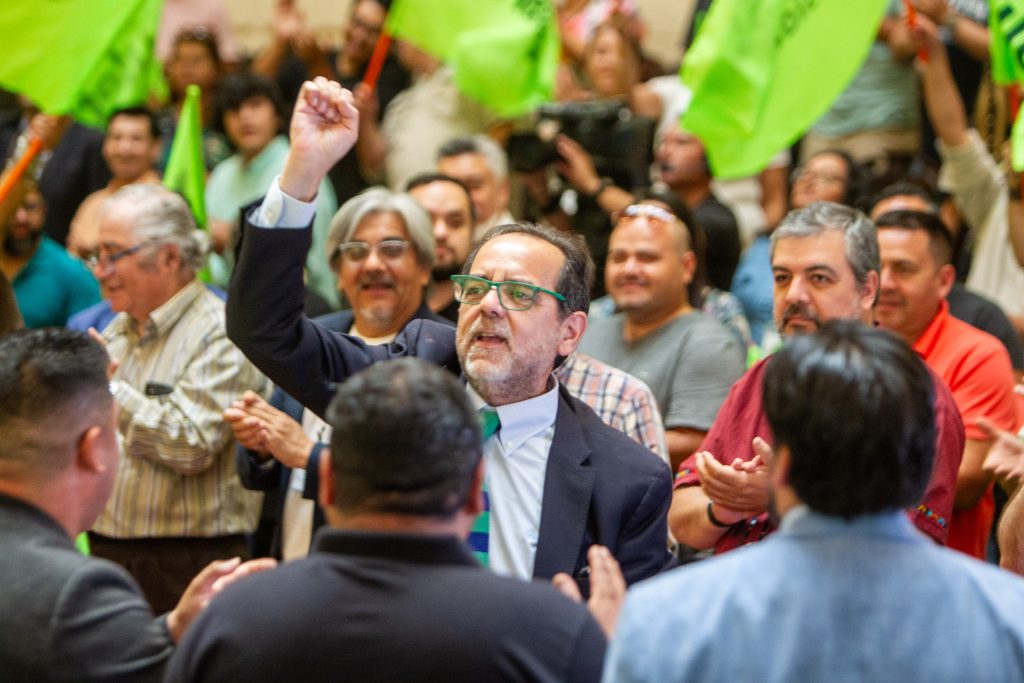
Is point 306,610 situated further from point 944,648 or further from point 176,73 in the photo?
point 176,73

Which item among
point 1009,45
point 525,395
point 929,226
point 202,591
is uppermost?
point 1009,45

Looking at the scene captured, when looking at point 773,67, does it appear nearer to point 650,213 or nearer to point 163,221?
point 650,213

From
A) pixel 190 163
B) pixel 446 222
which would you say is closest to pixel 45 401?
pixel 446 222

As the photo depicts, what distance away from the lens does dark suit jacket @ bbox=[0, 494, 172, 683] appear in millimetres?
2168

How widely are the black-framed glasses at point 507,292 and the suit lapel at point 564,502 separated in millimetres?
290

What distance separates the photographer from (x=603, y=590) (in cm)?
234

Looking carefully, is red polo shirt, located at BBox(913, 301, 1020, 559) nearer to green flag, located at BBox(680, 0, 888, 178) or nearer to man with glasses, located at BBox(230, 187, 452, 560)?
green flag, located at BBox(680, 0, 888, 178)

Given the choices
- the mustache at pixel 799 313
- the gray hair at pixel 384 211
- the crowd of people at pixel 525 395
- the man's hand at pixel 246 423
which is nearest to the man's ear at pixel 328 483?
the crowd of people at pixel 525 395

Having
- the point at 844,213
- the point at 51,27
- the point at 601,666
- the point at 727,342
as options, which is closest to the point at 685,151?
the point at 727,342

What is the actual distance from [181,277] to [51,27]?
4.98ft

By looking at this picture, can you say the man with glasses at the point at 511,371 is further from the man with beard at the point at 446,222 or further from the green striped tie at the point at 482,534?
the man with beard at the point at 446,222

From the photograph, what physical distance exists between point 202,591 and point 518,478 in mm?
819

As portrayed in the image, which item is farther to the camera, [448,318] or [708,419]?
[448,318]

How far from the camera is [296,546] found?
4.12 meters
